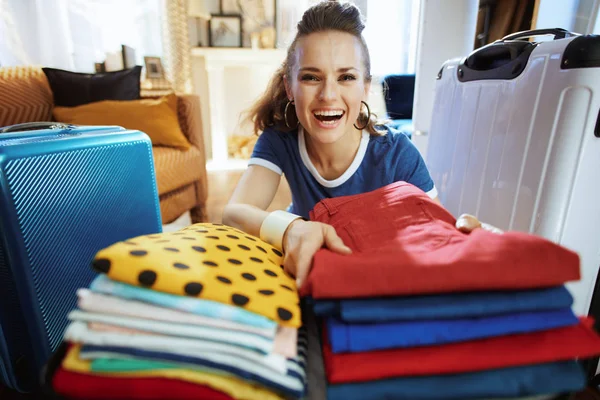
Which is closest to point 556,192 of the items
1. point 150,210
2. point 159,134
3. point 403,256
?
point 403,256

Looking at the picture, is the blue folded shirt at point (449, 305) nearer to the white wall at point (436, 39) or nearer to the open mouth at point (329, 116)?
the open mouth at point (329, 116)

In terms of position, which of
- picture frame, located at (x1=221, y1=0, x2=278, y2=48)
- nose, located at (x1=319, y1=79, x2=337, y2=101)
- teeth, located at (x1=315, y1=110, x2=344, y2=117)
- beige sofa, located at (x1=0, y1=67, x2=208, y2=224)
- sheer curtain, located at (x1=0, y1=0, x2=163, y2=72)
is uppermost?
picture frame, located at (x1=221, y1=0, x2=278, y2=48)

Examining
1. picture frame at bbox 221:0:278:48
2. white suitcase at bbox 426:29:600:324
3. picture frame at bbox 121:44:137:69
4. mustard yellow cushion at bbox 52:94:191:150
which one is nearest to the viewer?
white suitcase at bbox 426:29:600:324

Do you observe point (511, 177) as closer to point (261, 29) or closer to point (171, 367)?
point (171, 367)

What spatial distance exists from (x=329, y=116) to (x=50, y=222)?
541 millimetres

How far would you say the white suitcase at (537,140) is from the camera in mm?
639

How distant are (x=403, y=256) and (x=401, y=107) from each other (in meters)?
2.66

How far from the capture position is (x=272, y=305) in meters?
0.30

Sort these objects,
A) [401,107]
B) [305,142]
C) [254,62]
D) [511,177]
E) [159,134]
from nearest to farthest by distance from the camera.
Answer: [511,177]
[305,142]
[159,134]
[401,107]
[254,62]

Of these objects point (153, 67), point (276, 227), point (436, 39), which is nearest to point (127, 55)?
point (153, 67)

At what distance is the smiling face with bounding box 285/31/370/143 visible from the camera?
685mm

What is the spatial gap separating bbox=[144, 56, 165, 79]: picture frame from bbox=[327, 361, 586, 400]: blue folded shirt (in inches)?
124

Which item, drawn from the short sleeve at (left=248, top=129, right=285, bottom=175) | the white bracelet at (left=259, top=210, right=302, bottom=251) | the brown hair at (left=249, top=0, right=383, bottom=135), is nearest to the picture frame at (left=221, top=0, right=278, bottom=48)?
the brown hair at (left=249, top=0, right=383, bottom=135)

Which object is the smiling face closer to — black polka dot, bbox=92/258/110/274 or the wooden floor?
black polka dot, bbox=92/258/110/274
